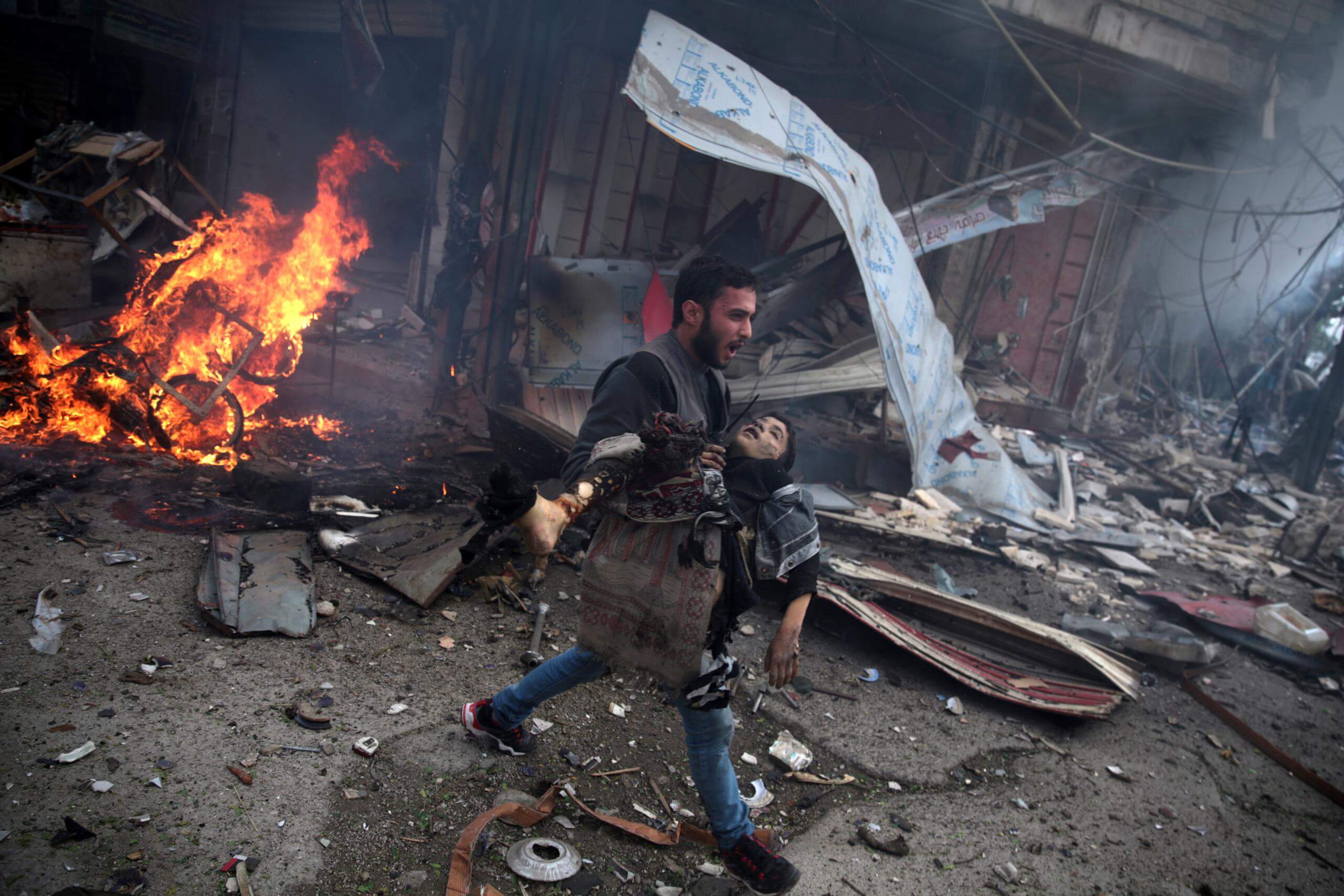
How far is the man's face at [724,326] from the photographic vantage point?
249cm

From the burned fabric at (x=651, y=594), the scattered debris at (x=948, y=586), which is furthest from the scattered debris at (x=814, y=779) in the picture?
the scattered debris at (x=948, y=586)

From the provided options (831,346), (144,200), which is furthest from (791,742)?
(144,200)

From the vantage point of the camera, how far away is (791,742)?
371 cm

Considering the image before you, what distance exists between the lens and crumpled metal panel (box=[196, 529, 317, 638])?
3.62 meters

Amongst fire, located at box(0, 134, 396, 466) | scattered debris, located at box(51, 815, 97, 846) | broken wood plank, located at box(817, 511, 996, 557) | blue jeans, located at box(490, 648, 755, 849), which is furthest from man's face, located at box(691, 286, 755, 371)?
fire, located at box(0, 134, 396, 466)

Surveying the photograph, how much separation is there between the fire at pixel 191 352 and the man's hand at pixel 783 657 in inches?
193

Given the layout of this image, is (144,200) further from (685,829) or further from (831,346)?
(685,829)

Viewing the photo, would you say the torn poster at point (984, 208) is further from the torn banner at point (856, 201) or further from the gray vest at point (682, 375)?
the gray vest at point (682, 375)

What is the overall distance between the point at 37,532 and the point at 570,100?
634cm

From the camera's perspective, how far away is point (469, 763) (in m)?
3.09

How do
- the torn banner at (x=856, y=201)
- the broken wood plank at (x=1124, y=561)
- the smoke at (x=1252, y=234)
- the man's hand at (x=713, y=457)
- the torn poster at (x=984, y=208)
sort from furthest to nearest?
the smoke at (x=1252, y=234)
the torn poster at (x=984, y=208)
the broken wood plank at (x=1124, y=561)
the torn banner at (x=856, y=201)
the man's hand at (x=713, y=457)

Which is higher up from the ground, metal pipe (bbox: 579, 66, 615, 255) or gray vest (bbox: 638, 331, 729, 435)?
metal pipe (bbox: 579, 66, 615, 255)

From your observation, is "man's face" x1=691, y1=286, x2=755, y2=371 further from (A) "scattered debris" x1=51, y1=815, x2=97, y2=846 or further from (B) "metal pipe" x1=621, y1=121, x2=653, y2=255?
(B) "metal pipe" x1=621, y1=121, x2=653, y2=255

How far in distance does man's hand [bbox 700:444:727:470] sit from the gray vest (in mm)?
172
